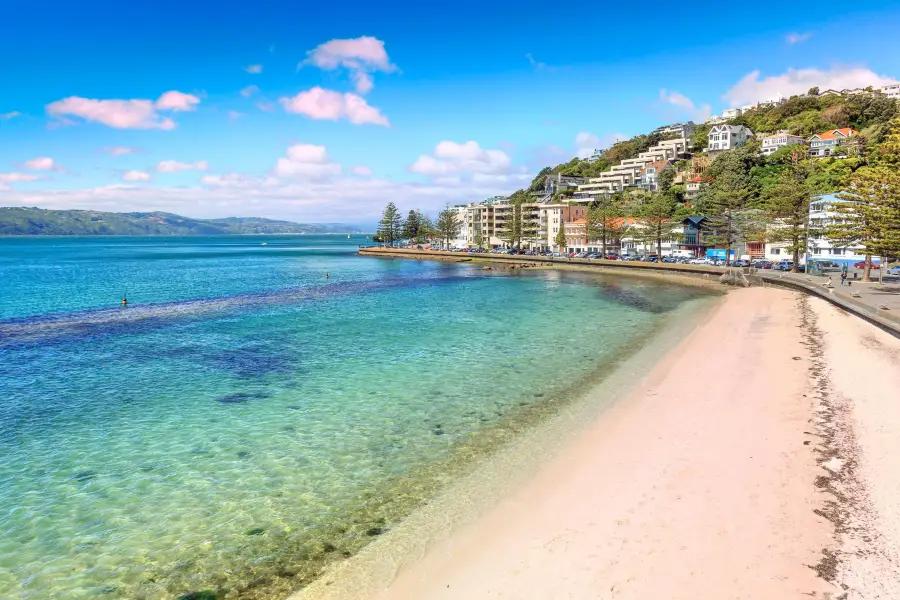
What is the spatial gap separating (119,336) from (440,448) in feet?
88.1

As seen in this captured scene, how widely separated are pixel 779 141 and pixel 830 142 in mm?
9961

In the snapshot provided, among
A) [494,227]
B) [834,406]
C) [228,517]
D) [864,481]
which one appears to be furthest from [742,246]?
[228,517]

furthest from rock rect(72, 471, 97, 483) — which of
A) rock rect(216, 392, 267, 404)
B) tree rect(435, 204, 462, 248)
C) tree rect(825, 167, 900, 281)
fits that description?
tree rect(435, 204, 462, 248)

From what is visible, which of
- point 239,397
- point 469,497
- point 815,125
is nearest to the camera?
point 469,497

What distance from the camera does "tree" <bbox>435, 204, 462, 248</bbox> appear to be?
140 metres

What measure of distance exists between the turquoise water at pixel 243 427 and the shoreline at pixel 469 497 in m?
0.42

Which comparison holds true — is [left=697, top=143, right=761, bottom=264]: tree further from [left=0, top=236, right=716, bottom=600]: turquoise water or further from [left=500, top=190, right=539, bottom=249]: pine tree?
[left=0, top=236, right=716, bottom=600]: turquoise water

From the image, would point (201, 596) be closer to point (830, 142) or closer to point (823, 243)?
point (823, 243)

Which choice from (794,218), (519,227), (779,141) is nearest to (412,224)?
(519,227)

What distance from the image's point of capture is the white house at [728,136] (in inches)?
5012

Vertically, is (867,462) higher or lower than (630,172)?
lower

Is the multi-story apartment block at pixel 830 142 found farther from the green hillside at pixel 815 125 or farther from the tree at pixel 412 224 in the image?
the tree at pixel 412 224

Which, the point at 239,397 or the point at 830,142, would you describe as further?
the point at 830,142

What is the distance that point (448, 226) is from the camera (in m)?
140
